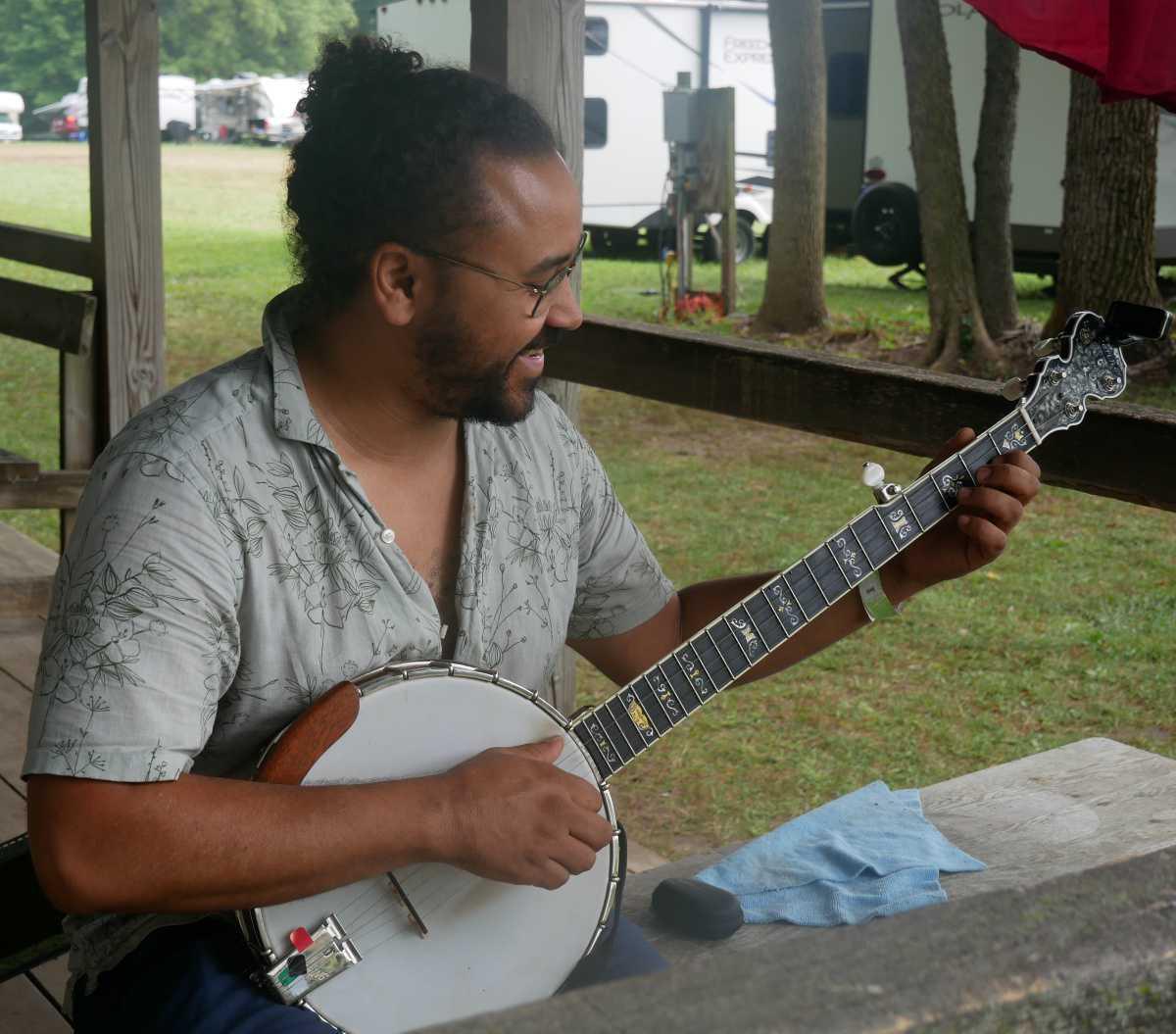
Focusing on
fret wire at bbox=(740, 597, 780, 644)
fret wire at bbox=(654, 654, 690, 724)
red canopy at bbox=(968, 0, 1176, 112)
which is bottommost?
fret wire at bbox=(654, 654, 690, 724)

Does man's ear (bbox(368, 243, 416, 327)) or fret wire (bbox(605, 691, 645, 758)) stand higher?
man's ear (bbox(368, 243, 416, 327))

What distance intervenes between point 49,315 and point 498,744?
3064 millimetres

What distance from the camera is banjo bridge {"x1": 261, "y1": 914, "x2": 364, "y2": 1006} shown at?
1.64 meters

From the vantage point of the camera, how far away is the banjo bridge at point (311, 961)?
5.39 feet

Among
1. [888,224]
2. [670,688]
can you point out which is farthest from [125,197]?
[888,224]

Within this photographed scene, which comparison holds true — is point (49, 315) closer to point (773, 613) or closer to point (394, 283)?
point (394, 283)

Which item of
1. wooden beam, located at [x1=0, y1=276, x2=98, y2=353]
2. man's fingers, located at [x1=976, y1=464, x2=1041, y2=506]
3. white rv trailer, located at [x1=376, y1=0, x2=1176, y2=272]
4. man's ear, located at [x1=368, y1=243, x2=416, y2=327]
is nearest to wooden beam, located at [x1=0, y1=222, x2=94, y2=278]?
wooden beam, located at [x1=0, y1=276, x2=98, y2=353]

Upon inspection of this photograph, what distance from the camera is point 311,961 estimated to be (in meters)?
1.68

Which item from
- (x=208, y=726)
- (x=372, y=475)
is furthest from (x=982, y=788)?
(x=208, y=726)

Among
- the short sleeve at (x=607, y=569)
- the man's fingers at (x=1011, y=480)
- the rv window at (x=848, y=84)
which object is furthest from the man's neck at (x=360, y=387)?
the rv window at (x=848, y=84)

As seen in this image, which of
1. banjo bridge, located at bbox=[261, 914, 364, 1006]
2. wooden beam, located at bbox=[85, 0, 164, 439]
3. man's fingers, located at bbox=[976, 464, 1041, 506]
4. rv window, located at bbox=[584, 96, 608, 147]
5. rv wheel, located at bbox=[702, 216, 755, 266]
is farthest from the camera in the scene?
rv wheel, located at bbox=[702, 216, 755, 266]

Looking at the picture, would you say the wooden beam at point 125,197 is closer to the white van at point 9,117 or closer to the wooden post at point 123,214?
the wooden post at point 123,214

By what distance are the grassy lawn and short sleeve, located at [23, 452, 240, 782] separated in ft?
5.27

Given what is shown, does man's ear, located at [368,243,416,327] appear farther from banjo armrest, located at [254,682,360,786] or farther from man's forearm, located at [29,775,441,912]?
man's forearm, located at [29,775,441,912]
